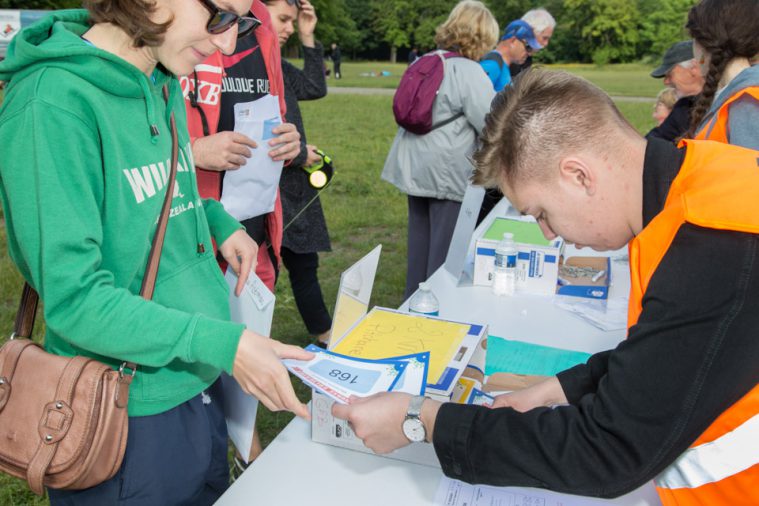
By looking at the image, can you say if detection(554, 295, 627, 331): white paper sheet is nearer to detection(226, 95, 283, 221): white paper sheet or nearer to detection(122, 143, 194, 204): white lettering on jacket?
detection(226, 95, 283, 221): white paper sheet

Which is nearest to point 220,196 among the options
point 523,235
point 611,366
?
point 523,235

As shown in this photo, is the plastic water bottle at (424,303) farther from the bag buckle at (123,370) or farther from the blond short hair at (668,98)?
the blond short hair at (668,98)

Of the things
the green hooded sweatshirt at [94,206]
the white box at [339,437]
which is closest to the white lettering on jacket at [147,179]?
the green hooded sweatshirt at [94,206]

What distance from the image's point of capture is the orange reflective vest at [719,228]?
0.89 metres

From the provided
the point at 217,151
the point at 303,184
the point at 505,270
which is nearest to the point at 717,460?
the point at 505,270

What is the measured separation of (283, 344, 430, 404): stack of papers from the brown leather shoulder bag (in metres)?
0.31

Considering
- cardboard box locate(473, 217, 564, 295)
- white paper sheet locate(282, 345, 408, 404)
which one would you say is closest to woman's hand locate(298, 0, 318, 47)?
cardboard box locate(473, 217, 564, 295)

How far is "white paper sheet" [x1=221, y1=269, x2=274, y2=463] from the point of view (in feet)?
4.71

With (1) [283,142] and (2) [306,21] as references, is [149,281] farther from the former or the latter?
(2) [306,21]

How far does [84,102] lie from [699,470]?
117cm

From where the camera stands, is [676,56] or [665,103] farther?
[665,103]

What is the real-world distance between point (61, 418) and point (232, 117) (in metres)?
1.43

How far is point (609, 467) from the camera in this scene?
0.99m

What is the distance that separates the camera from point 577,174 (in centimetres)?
114
